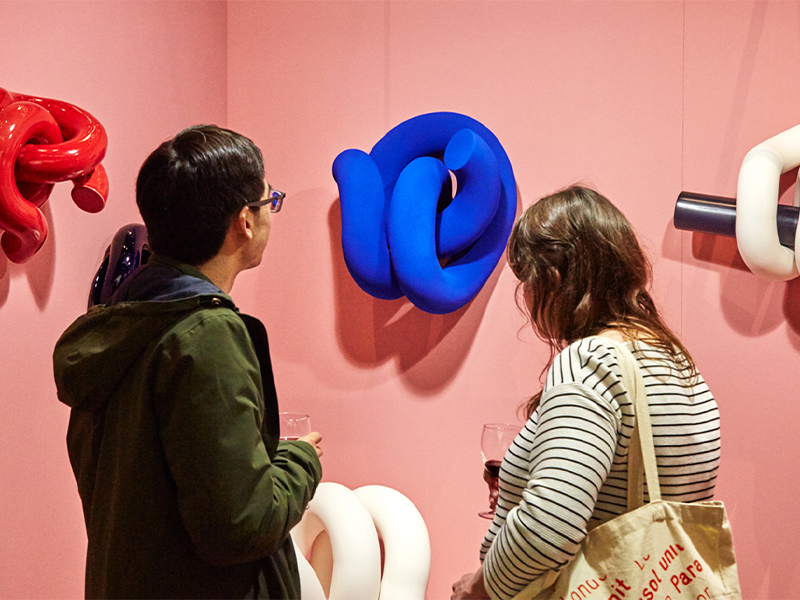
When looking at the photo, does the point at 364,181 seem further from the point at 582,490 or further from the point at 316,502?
the point at 582,490

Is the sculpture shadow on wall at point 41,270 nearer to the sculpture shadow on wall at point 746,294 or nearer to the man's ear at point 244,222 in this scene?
the man's ear at point 244,222

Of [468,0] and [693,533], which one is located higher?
[468,0]

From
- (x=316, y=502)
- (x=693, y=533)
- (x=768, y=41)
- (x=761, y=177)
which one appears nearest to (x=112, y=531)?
(x=693, y=533)

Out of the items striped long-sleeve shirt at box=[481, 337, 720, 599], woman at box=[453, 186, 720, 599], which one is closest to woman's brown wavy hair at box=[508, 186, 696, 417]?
woman at box=[453, 186, 720, 599]

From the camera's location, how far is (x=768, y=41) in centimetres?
209

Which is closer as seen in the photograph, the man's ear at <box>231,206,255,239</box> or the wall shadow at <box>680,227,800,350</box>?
the man's ear at <box>231,206,255,239</box>

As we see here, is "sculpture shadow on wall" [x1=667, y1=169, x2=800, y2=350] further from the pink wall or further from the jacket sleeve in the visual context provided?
the jacket sleeve

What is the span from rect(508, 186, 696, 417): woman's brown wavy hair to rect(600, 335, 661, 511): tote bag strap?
0.13 meters

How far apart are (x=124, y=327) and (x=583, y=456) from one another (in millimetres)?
655

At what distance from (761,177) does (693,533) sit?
1.18 meters

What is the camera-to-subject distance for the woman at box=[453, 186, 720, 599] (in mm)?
976

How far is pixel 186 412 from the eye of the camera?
0.93 meters

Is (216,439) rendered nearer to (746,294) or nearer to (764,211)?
(764,211)

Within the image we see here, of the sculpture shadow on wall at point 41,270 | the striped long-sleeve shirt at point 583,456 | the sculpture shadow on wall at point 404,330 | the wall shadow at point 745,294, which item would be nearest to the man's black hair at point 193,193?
the striped long-sleeve shirt at point 583,456
